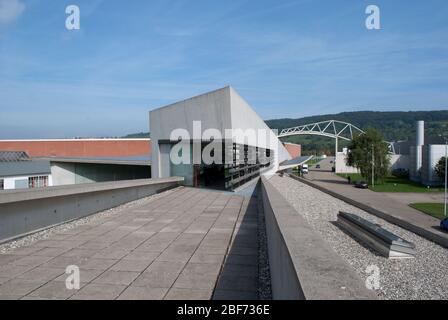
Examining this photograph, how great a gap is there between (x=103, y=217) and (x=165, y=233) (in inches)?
128

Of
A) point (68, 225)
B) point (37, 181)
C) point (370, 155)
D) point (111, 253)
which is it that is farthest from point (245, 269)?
point (370, 155)

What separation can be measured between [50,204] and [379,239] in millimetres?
7752

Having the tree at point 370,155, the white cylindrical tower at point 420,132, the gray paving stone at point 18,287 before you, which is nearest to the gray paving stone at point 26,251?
Answer: the gray paving stone at point 18,287

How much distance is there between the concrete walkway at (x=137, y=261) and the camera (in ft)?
17.1

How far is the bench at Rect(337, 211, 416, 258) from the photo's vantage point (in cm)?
697

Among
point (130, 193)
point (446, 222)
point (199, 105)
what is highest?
point (199, 105)

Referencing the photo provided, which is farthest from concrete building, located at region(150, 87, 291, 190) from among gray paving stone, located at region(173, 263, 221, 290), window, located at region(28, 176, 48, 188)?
window, located at region(28, 176, 48, 188)

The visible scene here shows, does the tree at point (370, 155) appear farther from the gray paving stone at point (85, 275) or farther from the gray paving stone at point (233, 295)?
the gray paving stone at point (85, 275)

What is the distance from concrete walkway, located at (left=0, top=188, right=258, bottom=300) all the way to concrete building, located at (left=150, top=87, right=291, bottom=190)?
757 cm

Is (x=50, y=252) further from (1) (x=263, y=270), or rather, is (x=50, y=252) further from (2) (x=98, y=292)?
(1) (x=263, y=270)

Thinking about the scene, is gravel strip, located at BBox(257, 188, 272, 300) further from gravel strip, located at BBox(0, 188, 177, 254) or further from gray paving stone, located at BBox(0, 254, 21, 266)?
gravel strip, located at BBox(0, 188, 177, 254)

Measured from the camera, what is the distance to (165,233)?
9227 mm
